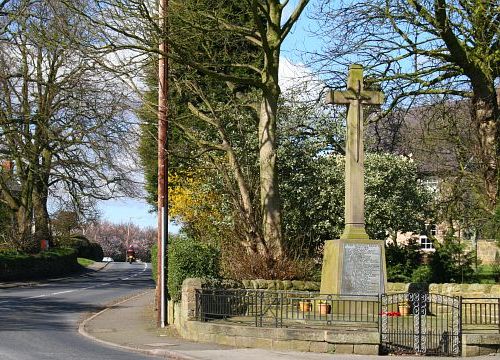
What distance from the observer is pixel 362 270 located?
18.4m

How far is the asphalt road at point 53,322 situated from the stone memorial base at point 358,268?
199 inches

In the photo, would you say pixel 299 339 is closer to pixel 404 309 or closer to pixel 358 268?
pixel 358 268

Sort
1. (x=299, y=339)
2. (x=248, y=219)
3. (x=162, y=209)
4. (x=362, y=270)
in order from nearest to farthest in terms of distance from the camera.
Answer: (x=299, y=339), (x=362, y=270), (x=162, y=209), (x=248, y=219)

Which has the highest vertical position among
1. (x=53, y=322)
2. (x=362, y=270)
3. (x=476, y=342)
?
(x=362, y=270)

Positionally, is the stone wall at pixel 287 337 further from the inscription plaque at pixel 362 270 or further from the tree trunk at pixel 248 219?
the tree trunk at pixel 248 219

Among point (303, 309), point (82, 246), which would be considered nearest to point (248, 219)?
point (303, 309)

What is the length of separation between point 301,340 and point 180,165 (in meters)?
19.6

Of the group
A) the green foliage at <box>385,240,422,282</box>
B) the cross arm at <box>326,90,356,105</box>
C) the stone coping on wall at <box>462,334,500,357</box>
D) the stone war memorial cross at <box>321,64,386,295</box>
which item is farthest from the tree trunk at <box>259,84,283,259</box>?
the stone coping on wall at <box>462,334,500,357</box>

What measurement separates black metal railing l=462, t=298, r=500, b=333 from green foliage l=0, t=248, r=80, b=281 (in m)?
32.2

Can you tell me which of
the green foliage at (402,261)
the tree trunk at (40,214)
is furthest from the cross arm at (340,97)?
the tree trunk at (40,214)

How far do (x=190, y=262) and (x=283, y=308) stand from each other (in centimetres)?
347

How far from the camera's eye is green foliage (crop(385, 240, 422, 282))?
91.9 feet

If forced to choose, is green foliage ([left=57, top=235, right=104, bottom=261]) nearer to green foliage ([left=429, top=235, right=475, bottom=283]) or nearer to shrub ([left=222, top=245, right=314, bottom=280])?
shrub ([left=222, top=245, right=314, bottom=280])

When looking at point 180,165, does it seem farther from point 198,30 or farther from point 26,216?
point 26,216
